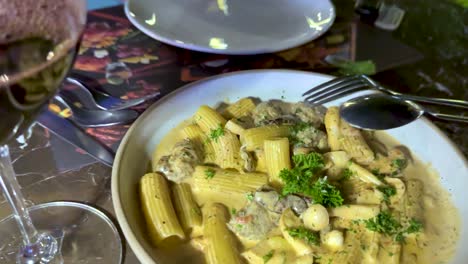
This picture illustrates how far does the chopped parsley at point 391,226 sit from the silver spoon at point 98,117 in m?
0.60

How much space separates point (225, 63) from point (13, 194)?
0.74 metres

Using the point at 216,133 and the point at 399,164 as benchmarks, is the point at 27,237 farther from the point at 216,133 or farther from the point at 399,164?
the point at 399,164

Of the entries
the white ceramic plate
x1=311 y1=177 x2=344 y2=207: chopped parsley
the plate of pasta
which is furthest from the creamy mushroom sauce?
the white ceramic plate

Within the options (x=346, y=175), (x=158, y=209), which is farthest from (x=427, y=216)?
(x=158, y=209)

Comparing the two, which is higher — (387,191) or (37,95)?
(37,95)

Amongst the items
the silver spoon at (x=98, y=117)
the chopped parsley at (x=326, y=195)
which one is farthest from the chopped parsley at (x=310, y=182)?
the silver spoon at (x=98, y=117)

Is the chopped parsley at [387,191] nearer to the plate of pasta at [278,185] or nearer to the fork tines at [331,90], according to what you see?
the plate of pasta at [278,185]

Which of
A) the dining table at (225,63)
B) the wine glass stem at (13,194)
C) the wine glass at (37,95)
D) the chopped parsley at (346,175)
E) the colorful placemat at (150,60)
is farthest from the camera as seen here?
the colorful placemat at (150,60)

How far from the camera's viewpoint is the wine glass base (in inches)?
37.0

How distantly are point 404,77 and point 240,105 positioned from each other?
1.64 ft

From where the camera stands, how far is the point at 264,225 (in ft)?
3.06

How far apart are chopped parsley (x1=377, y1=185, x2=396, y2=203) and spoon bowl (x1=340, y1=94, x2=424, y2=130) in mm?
166

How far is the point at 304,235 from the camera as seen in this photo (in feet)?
2.92

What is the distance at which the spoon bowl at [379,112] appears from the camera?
1.12 m
